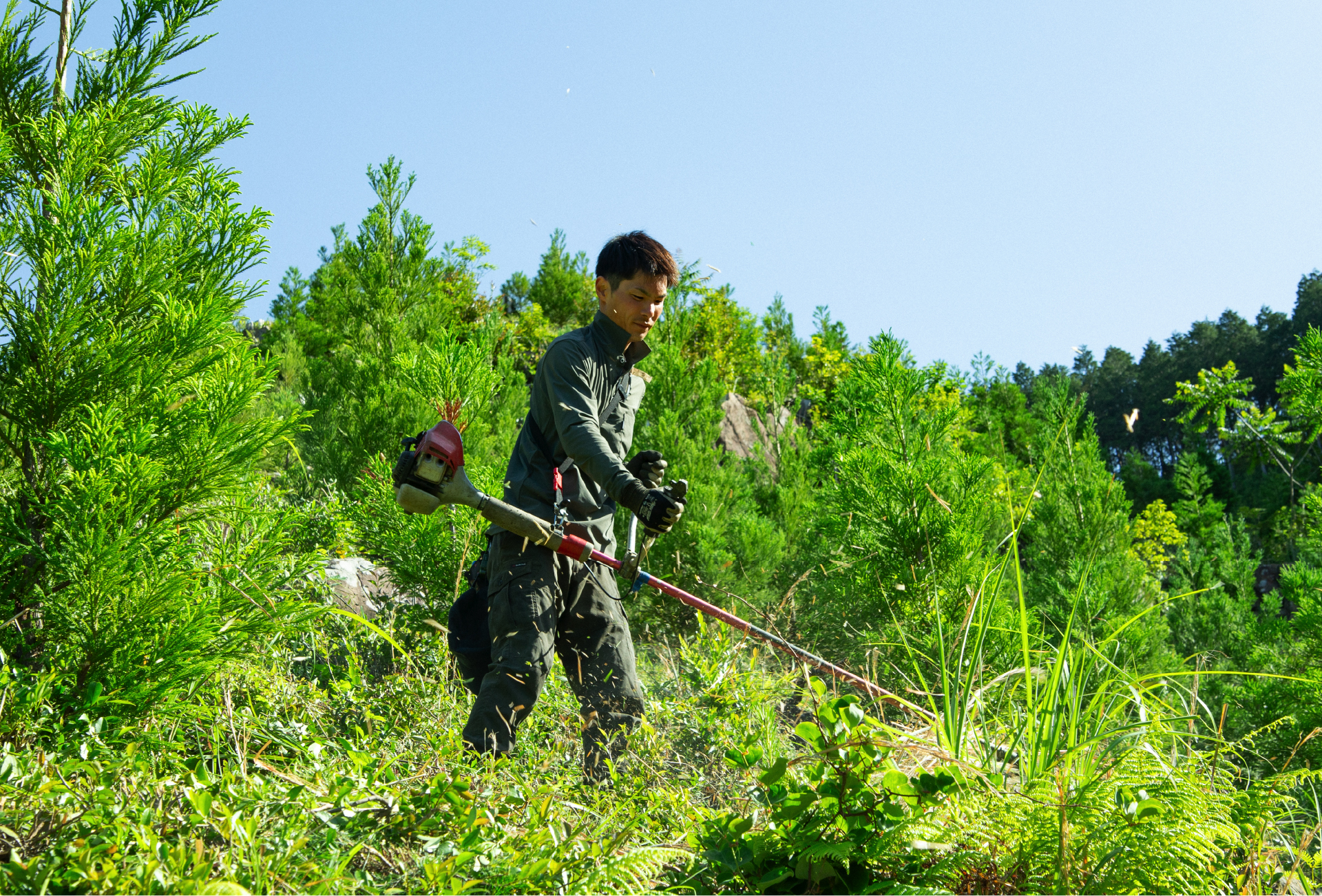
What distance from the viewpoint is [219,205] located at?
10.4 ft

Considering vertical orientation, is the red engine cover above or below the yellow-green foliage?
above

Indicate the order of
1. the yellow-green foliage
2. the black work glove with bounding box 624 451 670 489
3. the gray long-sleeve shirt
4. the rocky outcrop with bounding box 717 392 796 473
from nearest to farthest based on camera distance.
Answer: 1. the gray long-sleeve shirt
2. the black work glove with bounding box 624 451 670 489
3. the rocky outcrop with bounding box 717 392 796 473
4. the yellow-green foliage

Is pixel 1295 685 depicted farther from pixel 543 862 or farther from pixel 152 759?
pixel 152 759

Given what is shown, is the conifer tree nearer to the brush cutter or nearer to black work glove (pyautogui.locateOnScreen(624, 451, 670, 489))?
the brush cutter

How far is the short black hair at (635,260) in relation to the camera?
3.31 m

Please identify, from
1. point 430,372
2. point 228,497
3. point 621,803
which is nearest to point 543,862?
point 621,803

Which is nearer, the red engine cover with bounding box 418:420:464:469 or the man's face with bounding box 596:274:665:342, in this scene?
the red engine cover with bounding box 418:420:464:469

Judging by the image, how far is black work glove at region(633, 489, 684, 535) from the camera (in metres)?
2.84

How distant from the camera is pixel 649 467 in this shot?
10.6 feet

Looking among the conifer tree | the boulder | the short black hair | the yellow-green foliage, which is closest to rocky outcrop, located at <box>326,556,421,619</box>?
the boulder

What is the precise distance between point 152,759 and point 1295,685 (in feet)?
21.3

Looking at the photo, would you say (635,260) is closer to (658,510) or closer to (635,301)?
(635,301)

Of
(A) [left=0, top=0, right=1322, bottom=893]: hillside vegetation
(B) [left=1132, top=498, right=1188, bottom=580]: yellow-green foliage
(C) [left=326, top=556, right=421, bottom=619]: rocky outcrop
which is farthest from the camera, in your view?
(B) [left=1132, top=498, right=1188, bottom=580]: yellow-green foliage

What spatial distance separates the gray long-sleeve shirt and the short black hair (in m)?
0.18
